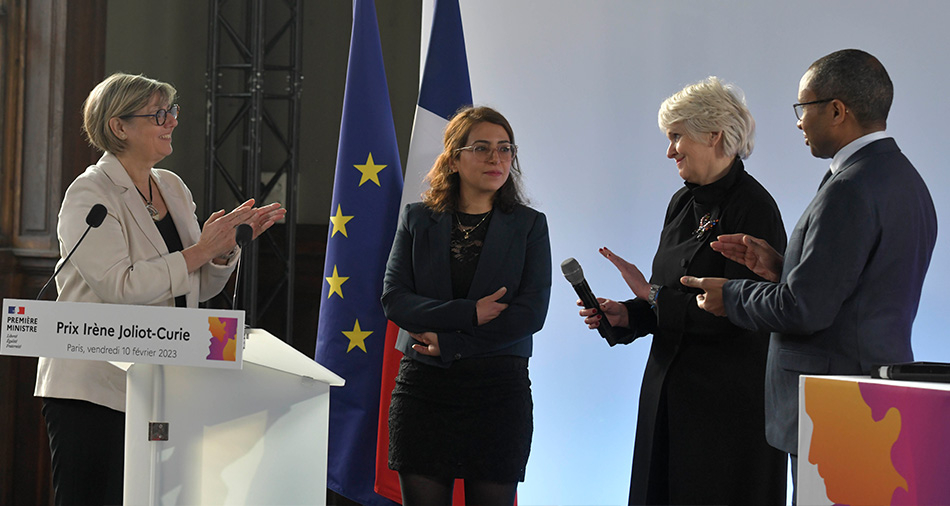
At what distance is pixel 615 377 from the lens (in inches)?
135

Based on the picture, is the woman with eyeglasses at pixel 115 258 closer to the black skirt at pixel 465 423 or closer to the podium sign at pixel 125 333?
the podium sign at pixel 125 333

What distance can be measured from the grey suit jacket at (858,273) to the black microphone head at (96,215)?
158 cm

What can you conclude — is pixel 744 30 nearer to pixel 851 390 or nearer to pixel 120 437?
pixel 851 390

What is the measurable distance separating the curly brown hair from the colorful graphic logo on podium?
97 cm

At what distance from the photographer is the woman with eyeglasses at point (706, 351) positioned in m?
2.20

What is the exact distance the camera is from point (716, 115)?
232 cm

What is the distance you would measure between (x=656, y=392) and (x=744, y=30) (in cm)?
170

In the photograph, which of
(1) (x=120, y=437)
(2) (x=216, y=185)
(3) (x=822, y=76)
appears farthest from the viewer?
(2) (x=216, y=185)

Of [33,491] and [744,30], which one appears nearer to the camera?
[744,30]

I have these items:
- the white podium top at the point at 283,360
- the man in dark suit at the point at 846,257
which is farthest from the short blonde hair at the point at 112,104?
the man in dark suit at the point at 846,257

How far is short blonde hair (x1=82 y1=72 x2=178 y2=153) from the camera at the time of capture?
2.35 meters

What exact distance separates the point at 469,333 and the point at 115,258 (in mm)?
968

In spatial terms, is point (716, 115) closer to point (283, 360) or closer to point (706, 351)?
point (706, 351)

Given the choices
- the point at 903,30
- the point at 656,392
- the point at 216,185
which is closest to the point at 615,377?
the point at 656,392
